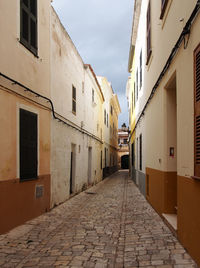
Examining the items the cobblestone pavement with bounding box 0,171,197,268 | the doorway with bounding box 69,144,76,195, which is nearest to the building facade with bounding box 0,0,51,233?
the cobblestone pavement with bounding box 0,171,197,268

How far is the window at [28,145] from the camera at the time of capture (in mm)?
6180

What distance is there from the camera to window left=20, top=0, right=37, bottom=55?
628cm

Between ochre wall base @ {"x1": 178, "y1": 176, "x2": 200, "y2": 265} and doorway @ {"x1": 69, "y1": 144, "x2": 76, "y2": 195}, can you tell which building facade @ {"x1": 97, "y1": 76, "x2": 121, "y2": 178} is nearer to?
doorway @ {"x1": 69, "y1": 144, "x2": 76, "y2": 195}

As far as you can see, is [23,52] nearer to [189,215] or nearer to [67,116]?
[67,116]

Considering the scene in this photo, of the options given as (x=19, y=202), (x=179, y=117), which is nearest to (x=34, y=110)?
(x=19, y=202)

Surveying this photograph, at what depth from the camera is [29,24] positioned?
6.61 meters

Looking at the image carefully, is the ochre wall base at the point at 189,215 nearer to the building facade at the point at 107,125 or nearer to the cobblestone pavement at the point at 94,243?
the cobblestone pavement at the point at 94,243

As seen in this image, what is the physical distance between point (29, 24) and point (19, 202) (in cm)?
405

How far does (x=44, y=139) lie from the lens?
7.50 metres

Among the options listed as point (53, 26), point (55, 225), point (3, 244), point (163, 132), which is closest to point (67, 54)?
point (53, 26)

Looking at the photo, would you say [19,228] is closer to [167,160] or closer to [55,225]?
[55,225]

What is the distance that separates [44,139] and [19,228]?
97.7 inches

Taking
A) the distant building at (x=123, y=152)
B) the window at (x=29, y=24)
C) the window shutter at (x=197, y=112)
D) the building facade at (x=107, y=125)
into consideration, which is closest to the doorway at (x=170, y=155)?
the window shutter at (x=197, y=112)

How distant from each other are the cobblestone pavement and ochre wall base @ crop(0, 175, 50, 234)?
18 cm
